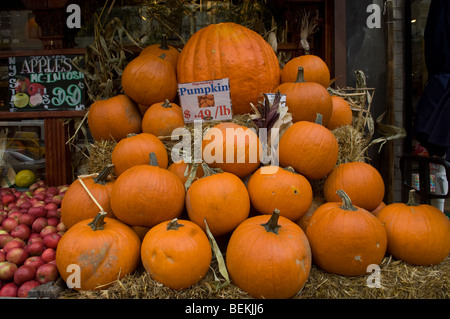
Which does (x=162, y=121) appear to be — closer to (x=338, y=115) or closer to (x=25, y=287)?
(x=25, y=287)

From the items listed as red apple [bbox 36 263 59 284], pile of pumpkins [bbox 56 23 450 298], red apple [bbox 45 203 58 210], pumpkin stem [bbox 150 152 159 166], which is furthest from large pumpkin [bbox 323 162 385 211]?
red apple [bbox 45 203 58 210]

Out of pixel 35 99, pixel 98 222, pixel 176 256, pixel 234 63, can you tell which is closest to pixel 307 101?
pixel 234 63

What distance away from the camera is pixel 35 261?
196 cm

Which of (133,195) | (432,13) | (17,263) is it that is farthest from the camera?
(432,13)

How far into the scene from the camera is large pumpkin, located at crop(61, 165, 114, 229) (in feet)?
6.77

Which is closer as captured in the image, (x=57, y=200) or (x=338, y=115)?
(x=57, y=200)

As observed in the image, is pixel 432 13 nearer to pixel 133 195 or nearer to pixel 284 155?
pixel 284 155

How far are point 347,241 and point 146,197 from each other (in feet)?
3.74

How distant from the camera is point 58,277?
1.88 m

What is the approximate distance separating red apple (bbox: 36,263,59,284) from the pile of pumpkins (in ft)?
0.51

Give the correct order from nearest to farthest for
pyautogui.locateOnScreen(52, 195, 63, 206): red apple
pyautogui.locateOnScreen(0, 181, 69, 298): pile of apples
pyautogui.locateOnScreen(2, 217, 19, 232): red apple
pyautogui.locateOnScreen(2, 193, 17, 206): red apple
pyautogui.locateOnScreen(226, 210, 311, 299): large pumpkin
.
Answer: pyautogui.locateOnScreen(226, 210, 311, 299): large pumpkin → pyautogui.locateOnScreen(0, 181, 69, 298): pile of apples → pyautogui.locateOnScreen(2, 217, 19, 232): red apple → pyautogui.locateOnScreen(52, 195, 63, 206): red apple → pyautogui.locateOnScreen(2, 193, 17, 206): red apple

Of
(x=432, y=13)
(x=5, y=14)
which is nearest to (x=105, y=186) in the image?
(x=5, y=14)

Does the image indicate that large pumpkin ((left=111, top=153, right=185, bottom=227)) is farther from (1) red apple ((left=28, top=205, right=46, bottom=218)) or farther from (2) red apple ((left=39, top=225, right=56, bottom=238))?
(1) red apple ((left=28, top=205, right=46, bottom=218))

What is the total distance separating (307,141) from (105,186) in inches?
53.3
